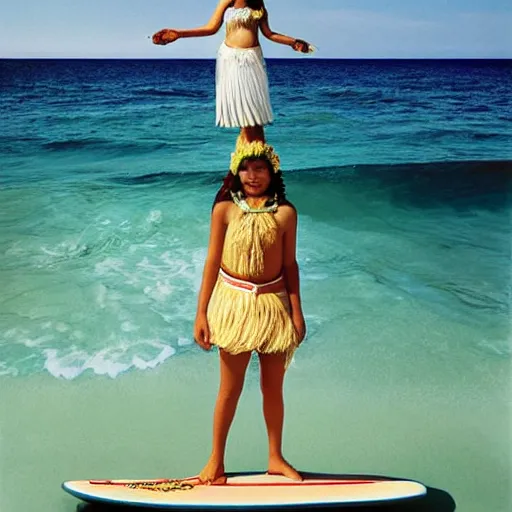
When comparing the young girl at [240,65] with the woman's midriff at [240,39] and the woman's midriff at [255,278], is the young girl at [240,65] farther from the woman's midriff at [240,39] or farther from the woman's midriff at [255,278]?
the woman's midriff at [255,278]

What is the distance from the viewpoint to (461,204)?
9.64 metres

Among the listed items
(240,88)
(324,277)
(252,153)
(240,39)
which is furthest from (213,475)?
(324,277)

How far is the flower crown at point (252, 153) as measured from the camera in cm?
247

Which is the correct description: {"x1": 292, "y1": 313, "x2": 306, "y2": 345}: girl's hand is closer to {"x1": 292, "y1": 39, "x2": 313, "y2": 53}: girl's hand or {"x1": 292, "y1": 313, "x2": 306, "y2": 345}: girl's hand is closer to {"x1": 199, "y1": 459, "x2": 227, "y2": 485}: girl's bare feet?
{"x1": 199, "y1": 459, "x2": 227, "y2": 485}: girl's bare feet

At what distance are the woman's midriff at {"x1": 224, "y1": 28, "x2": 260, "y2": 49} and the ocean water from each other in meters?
2.05

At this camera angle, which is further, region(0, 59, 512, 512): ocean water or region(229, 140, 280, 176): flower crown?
region(0, 59, 512, 512): ocean water

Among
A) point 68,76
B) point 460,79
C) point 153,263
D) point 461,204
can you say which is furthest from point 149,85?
point 153,263

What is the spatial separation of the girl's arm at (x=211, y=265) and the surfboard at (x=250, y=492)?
2.05ft

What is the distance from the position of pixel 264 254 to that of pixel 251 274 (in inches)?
3.8

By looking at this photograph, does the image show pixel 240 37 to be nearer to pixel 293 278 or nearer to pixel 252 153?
pixel 252 153

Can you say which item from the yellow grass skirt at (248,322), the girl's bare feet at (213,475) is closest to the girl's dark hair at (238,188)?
the yellow grass skirt at (248,322)

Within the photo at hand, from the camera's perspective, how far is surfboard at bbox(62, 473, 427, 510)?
8.91ft

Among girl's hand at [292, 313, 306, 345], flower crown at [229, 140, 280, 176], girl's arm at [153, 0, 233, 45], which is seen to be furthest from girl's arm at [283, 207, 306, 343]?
girl's arm at [153, 0, 233, 45]

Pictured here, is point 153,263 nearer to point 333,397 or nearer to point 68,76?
point 333,397
